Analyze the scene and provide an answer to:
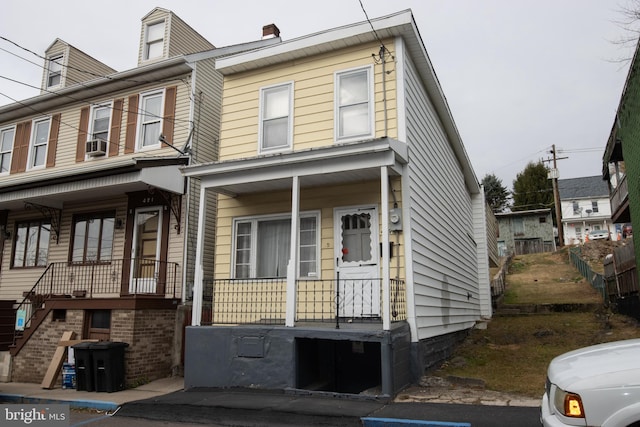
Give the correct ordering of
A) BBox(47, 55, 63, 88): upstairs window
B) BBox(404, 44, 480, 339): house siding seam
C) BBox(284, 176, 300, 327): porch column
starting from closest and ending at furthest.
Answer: BBox(284, 176, 300, 327): porch column, BBox(404, 44, 480, 339): house siding seam, BBox(47, 55, 63, 88): upstairs window

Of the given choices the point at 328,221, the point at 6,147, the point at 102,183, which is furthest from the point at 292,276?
the point at 6,147

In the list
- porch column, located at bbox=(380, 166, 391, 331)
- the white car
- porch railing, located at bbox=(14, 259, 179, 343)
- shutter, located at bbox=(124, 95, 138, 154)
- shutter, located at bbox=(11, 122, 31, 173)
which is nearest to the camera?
the white car

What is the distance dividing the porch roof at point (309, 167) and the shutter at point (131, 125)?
15.4 ft

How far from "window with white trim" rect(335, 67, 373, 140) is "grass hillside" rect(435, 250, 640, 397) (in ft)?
16.7

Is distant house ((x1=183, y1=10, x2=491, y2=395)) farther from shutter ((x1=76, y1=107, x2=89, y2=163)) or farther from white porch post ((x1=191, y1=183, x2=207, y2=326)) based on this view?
shutter ((x1=76, y1=107, x2=89, y2=163))

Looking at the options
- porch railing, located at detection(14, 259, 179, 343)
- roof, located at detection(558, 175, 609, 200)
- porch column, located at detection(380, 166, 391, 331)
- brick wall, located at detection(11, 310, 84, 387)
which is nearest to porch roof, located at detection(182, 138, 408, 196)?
porch column, located at detection(380, 166, 391, 331)

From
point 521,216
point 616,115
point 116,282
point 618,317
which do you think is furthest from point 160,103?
point 521,216

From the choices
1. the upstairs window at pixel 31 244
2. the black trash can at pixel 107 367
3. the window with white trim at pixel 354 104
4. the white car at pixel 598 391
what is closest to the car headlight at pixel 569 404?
the white car at pixel 598 391

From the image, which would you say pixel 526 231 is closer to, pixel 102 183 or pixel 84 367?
pixel 102 183

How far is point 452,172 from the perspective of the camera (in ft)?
48.7

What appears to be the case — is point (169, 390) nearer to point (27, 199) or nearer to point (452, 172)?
point (27, 199)

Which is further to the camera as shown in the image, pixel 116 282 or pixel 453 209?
pixel 453 209

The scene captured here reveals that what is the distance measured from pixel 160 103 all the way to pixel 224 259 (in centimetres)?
577

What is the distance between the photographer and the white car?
11.0 ft
